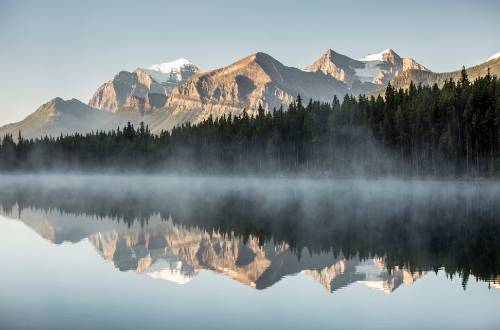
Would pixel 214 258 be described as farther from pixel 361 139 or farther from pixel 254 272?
pixel 361 139

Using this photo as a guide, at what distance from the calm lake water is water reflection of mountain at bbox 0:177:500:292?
3.5 inches

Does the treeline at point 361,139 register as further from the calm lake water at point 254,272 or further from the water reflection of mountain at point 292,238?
the calm lake water at point 254,272

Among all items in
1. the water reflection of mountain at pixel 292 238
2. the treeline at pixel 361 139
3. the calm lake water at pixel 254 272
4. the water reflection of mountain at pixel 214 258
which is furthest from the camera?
the treeline at pixel 361 139

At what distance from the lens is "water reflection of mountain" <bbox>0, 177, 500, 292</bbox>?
21641 millimetres

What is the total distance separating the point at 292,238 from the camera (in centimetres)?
2952

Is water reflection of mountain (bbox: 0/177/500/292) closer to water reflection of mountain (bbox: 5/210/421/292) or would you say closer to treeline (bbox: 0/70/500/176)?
water reflection of mountain (bbox: 5/210/421/292)

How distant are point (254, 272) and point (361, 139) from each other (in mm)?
93793

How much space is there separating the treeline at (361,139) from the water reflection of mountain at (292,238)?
42586 millimetres

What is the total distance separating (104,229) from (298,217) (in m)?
14.2

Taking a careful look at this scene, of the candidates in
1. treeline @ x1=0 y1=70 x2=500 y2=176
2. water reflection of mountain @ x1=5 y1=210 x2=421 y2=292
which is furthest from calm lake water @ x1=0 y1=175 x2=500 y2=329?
treeline @ x1=0 y1=70 x2=500 y2=176

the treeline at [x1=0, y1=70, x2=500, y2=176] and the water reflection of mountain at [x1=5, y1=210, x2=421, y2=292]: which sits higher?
the treeline at [x1=0, y1=70, x2=500, y2=176]

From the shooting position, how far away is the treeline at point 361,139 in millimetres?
89062

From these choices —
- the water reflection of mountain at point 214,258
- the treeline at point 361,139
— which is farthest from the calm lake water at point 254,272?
the treeline at point 361,139

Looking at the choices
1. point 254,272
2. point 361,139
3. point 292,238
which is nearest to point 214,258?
point 254,272
